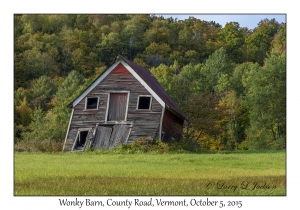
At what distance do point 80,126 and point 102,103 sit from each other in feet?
7.58

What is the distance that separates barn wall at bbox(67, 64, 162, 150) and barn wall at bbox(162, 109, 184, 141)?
1105 mm

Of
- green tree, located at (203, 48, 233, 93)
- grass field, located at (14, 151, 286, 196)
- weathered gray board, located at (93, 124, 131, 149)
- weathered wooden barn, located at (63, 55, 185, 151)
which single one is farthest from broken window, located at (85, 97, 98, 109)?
green tree, located at (203, 48, 233, 93)

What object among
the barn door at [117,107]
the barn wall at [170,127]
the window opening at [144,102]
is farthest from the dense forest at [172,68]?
the barn door at [117,107]

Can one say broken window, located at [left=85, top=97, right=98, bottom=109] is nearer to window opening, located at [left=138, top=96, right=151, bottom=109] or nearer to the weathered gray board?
the weathered gray board

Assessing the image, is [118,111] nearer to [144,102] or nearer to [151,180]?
[144,102]

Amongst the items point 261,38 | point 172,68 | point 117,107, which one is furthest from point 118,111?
point 261,38

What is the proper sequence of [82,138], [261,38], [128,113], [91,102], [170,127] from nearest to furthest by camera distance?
[128,113] < [91,102] < [82,138] < [170,127] < [261,38]

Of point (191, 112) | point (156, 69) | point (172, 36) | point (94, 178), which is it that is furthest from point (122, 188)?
point (156, 69)

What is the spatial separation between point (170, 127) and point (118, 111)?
4.11 meters

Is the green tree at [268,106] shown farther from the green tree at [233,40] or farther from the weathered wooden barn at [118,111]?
the weathered wooden barn at [118,111]

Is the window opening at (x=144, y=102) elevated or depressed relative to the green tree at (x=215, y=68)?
depressed

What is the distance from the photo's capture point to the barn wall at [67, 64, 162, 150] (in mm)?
34938

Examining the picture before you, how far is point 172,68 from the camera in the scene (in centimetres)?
5941

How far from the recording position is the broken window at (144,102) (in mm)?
35469
